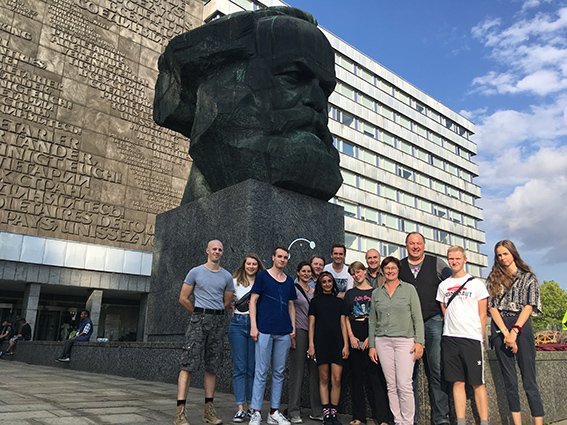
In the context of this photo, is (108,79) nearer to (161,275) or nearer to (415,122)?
(161,275)

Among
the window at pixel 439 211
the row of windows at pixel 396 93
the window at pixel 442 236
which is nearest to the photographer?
the row of windows at pixel 396 93

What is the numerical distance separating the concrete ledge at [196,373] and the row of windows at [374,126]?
107 feet

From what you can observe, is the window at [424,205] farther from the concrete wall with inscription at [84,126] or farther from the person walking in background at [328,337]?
the person walking in background at [328,337]

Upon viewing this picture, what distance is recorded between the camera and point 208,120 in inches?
330

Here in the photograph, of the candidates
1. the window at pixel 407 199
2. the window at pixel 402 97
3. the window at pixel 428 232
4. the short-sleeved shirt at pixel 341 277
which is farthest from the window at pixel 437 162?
the short-sleeved shirt at pixel 341 277

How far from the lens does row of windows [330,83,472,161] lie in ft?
138

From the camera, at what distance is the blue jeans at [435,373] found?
14.8 feet

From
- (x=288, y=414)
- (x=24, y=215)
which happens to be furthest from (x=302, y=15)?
(x=24, y=215)

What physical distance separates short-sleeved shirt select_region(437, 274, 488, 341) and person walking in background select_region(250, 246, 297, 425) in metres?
1.52

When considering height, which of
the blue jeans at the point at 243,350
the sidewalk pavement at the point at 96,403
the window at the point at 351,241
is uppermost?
the window at the point at 351,241

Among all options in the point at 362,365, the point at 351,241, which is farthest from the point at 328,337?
the point at 351,241

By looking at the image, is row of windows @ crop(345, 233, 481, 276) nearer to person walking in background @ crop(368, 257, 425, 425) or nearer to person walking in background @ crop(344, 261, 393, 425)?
person walking in background @ crop(344, 261, 393, 425)

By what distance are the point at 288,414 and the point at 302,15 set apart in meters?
7.55

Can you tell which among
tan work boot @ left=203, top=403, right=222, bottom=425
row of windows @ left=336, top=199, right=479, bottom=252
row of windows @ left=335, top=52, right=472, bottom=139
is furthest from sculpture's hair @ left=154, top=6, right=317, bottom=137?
row of windows @ left=335, top=52, right=472, bottom=139
